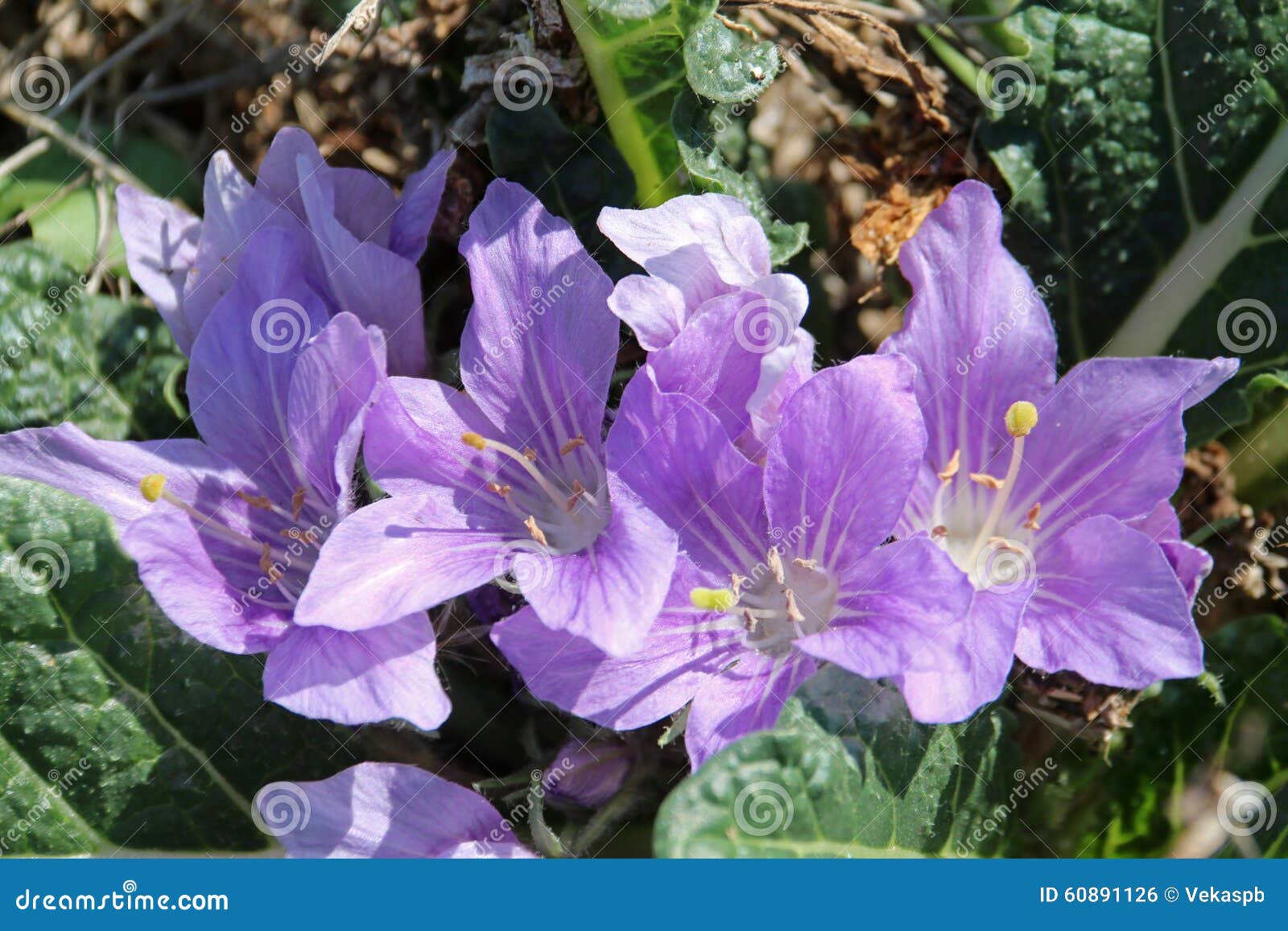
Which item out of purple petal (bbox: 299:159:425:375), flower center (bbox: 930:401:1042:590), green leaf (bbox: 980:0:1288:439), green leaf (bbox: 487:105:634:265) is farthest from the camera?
green leaf (bbox: 980:0:1288:439)

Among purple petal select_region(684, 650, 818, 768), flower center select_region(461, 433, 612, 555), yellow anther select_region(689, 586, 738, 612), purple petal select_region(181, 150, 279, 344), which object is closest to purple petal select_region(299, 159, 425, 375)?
purple petal select_region(181, 150, 279, 344)

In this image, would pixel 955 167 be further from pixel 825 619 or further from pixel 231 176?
pixel 231 176

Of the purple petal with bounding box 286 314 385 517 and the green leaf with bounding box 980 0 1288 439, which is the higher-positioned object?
the purple petal with bounding box 286 314 385 517

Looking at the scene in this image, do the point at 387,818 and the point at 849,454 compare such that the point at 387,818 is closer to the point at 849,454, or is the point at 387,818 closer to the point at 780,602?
the point at 780,602

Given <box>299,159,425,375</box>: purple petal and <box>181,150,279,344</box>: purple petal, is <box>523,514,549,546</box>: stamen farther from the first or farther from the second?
<box>181,150,279,344</box>: purple petal

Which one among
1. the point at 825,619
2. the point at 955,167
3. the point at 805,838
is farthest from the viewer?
the point at 955,167

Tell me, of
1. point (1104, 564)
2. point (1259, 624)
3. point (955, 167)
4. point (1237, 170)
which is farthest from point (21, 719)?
point (1237, 170)
